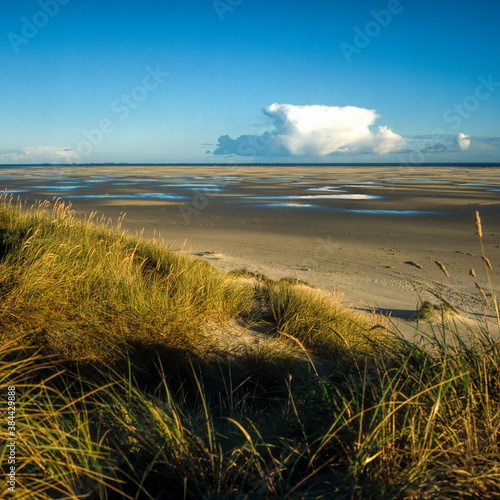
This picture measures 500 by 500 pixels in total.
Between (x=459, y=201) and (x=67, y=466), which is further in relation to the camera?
(x=459, y=201)

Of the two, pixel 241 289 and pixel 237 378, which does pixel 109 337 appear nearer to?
pixel 237 378

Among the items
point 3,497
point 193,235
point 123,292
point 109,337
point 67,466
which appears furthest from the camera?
point 193,235

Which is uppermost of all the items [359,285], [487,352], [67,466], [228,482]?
[487,352]

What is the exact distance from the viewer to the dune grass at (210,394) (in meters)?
1.96

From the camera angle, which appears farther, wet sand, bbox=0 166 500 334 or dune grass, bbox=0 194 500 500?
wet sand, bbox=0 166 500 334

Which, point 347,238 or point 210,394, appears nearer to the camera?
point 210,394

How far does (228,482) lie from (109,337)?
2.01 m

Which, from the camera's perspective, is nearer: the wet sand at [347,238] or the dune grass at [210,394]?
the dune grass at [210,394]

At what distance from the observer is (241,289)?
19.5 feet

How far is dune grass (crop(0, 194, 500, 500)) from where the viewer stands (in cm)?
196

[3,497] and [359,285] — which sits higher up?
[3,497]

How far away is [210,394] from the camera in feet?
12.1

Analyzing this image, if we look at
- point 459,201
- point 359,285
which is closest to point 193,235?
point 359,285

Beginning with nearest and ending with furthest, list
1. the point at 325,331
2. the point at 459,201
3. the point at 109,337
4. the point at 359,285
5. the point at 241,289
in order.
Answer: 1. the point at 109,337
2. the point at 325,331
3. the point at 241,289
4. the point at 359,285
5. the point at 459,201
